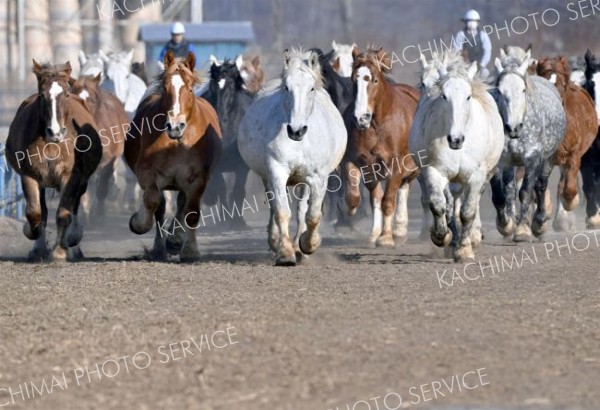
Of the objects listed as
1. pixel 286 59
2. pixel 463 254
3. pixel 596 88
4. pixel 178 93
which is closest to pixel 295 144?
pixel 286 59

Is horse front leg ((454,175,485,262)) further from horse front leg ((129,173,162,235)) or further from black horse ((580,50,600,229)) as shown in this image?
black horse ((580,50,600,229))

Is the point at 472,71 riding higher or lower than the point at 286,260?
higher

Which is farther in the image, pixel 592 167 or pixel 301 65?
pixel 592 167

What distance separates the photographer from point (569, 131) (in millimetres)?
15789

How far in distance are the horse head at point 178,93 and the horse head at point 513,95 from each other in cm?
306

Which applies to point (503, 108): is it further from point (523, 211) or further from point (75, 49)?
point (75, 49)

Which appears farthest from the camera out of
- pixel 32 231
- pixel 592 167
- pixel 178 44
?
pixel 178 44

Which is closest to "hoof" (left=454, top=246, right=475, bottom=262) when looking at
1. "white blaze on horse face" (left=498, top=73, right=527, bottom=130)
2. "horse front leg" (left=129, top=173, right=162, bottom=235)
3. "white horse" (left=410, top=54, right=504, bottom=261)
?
"white horse" (left=410, top=54, right=504, bottom=261)

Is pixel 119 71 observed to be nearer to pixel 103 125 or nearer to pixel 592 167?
pixel 103 125

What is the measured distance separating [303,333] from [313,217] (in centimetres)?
385

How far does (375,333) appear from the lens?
843 centimetres

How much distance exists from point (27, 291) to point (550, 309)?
156 inches

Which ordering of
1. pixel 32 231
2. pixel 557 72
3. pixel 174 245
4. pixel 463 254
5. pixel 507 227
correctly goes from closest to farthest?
pixel 463 254, pixel 32 231, pixel 174 245, pixel 507 227, pixel 557 72

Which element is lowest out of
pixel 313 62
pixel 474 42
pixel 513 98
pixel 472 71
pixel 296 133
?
pixel 296 133
